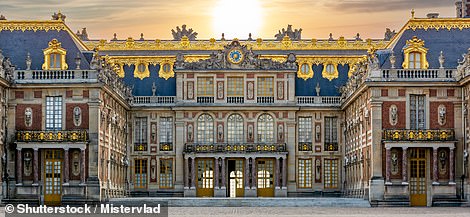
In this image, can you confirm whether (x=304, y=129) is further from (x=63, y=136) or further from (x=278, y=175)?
(x=63, y=136)

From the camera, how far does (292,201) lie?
65.9 m

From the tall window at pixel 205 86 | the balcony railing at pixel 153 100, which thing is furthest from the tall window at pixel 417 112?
the balcony railing at pixel 153 100

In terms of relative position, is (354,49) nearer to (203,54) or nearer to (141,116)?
(203,54)

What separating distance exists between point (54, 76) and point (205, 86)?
15.9 m

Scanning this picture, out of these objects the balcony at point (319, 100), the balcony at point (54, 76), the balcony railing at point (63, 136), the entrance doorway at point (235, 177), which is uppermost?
the balcony at point (54, 76)

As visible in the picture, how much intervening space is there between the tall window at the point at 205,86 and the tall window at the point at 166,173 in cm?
505

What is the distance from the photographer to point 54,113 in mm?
66375

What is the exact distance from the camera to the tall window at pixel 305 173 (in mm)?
80938

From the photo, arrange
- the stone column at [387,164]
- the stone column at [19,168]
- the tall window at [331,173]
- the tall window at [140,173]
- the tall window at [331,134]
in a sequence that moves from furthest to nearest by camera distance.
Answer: the tall window at [331,134], the tall window at [331,173], the tall window at [140,173], the stone column at [19,168], the stone column at [387,164]

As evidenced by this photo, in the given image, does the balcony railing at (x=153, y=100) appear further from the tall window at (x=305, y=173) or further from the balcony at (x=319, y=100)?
the tall window at (x=305, y=173)

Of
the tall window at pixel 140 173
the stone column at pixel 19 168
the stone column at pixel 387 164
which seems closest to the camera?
the stone column at pixel 387 164

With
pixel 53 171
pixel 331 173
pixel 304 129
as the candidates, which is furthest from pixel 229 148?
pixel 53 171

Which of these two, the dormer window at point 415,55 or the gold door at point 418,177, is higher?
the dormer window at point 415,55

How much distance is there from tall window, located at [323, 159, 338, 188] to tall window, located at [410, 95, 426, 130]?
52.1 ft
